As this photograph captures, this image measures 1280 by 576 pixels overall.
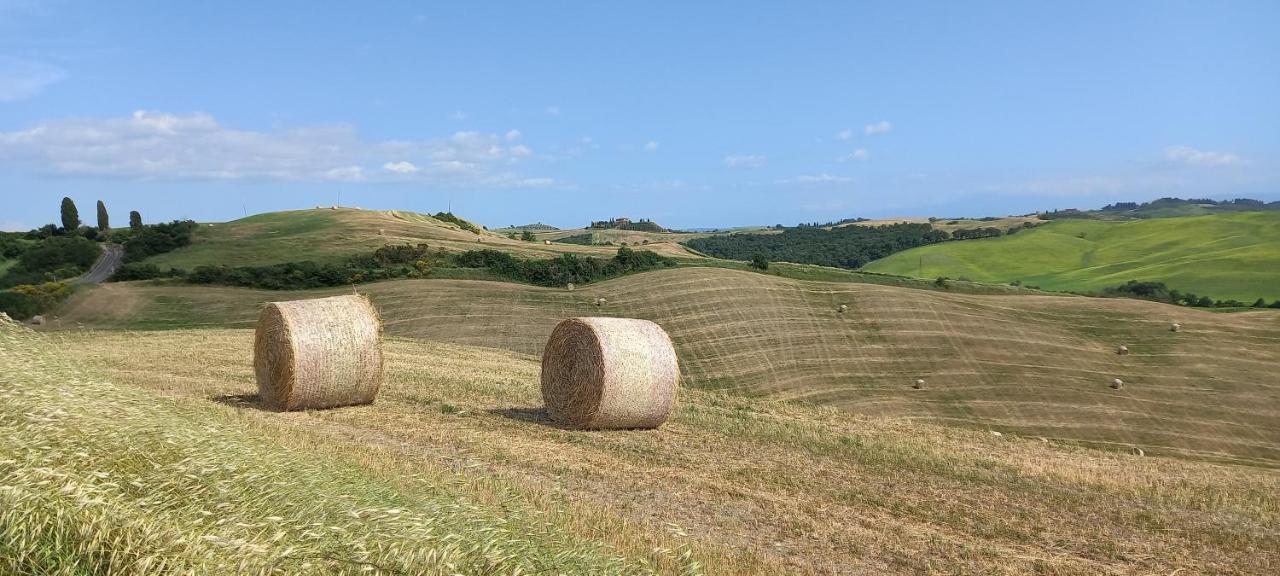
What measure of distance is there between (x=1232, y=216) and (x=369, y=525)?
5019 inches

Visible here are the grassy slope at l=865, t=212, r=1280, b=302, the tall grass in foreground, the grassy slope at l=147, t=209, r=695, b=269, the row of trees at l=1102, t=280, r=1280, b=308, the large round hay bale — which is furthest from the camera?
the grassy slope at l=865, t=212, r=1280, b=302

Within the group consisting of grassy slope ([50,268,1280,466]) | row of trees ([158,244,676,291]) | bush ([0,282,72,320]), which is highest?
row of trees ([158,244,676,291])

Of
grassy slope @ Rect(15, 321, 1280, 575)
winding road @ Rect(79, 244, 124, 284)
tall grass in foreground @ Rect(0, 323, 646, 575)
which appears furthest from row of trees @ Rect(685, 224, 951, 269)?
tall grass in foreground @ Rect(0, 323, 646, 575)

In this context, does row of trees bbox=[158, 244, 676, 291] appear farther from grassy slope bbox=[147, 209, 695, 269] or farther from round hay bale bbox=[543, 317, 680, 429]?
round hay bale bbox=[543, 317, 680, 429]

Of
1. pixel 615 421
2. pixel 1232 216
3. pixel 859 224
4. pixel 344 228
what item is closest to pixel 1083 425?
pixel 615 421

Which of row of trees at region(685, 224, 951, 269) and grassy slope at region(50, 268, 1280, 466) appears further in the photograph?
row of trees at region(685, 224, 951, 269)

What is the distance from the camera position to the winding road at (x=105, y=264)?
60828 mm

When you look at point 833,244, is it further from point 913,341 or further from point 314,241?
point 913,341

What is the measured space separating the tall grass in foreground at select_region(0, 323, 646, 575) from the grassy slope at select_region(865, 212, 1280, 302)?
70.1m

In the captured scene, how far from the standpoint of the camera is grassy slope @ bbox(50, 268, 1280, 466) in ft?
97.8

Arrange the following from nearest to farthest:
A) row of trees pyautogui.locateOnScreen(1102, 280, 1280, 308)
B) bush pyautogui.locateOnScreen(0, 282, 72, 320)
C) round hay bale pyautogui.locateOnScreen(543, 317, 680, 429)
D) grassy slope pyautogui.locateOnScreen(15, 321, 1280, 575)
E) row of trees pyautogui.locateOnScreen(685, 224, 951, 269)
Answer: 1. grassy slope pyautogui.locateOnScreen(15, 321, 1280, 575)
2. round hay bale pyautogui.locateOnScreen(543, 317, 680, 429)
3. bush pyautogui.locateOnScreen(0, 282, 72, 320)
4. row of trees pyautogui.locateOnScreen(1102, 280, 1280, 308)
5. row of trees pyautogui.locateOnScreen(685, 224, 951, 269)

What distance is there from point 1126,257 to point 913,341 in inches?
2910

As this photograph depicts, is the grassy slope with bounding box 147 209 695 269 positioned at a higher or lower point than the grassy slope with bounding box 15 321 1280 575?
higher

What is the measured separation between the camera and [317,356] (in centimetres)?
1777
